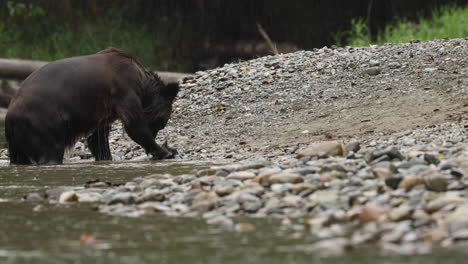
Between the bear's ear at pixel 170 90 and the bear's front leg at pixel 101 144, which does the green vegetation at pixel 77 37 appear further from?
the bear's front leg at pixel 101 144

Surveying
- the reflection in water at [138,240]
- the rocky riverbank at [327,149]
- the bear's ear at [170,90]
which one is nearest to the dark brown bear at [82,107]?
the bear's ear at [170,90]

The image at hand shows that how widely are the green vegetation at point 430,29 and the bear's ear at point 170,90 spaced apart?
5126 millimetres

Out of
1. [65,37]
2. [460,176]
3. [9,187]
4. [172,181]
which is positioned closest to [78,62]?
[9,187]

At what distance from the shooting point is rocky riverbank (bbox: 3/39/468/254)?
3674 millimetres

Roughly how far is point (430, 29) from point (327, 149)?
350 inches

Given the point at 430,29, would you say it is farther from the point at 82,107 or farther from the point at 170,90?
the point at 82,107

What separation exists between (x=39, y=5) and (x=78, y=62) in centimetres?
1069

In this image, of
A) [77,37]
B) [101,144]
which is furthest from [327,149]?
[77,37]

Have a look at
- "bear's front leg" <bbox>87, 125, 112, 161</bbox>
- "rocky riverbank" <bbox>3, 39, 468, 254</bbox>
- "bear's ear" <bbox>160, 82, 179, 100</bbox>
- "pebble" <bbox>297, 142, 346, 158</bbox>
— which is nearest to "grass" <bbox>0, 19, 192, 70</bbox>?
"rocky riverbank" <bbox>3, 39, 468, 254</bbox>

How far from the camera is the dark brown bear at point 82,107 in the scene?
293 inches

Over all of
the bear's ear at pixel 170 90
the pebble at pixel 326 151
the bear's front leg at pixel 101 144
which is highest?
the bear's ear at pixel 170 90

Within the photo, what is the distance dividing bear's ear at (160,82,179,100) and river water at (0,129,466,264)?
12.4 ft

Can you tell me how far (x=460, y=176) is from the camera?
4.38m

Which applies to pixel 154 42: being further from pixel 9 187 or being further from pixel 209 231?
pixel 209 231
